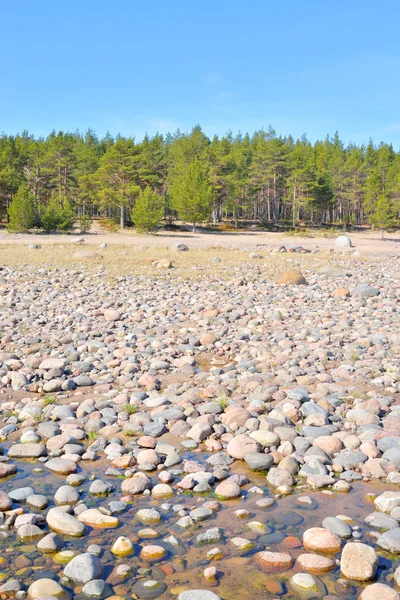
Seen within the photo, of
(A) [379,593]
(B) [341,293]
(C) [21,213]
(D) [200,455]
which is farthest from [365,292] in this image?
(C) [21,213]

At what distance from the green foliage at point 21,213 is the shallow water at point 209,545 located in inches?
1547

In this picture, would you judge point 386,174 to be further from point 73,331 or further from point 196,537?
point 196,537

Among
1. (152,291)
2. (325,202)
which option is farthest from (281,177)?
(152,291)

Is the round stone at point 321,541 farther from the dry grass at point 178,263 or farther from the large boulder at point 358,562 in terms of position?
the dry grass at point 178,263

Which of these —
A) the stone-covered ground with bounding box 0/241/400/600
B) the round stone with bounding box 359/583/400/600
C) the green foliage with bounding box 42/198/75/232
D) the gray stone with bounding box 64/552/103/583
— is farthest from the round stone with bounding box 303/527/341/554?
the green foliage with bounding box 42/198/75/232

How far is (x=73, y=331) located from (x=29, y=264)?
39.7 feet

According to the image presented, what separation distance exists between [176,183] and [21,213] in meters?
20.1

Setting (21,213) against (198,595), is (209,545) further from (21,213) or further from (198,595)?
(21,213)

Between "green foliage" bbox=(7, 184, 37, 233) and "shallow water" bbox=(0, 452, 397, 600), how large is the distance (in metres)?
39.3

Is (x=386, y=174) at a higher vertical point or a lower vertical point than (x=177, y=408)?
higher

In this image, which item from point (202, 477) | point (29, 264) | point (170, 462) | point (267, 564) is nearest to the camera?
point (267, 564)

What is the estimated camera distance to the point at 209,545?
3.91m

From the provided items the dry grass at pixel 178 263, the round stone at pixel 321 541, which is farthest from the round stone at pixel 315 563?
the dry grass at pixel 178 263

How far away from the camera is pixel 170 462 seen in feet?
17.4
